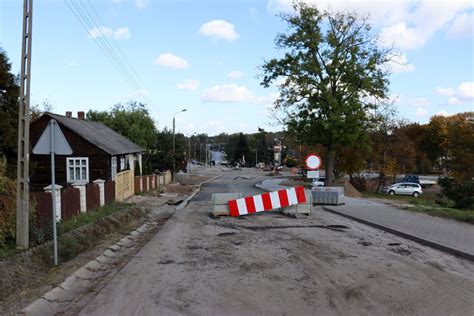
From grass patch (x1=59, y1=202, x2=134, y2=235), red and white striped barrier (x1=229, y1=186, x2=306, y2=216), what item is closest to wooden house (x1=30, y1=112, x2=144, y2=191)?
grass patch (x1=59, y1=202, x2=134, y2=235)

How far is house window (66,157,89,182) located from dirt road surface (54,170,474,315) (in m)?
18.1

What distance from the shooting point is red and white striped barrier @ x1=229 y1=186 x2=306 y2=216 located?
50.9 feet

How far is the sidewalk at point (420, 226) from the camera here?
974 centimetres

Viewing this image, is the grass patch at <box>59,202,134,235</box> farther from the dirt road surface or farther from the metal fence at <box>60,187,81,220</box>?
the dirt road surface

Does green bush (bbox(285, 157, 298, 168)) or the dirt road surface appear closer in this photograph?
the dirt road surface

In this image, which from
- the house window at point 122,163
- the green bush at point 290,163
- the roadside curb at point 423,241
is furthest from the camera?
the green bush at point 290,163

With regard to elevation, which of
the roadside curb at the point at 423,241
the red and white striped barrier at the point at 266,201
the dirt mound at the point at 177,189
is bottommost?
the dirt mound at the point at 177,189

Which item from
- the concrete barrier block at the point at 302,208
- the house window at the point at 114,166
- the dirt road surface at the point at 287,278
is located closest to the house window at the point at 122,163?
the house window at the point at 114,166

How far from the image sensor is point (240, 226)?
13.6 meters

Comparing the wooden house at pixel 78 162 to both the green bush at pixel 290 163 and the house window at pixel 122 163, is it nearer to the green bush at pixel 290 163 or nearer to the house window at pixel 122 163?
the house window at pixel 122 163

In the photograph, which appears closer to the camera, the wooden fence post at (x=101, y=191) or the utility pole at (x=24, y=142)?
the utility pole at (x=24, y=142)

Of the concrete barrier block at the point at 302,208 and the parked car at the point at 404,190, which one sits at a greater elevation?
the concrete barrier block at the point at 302,208

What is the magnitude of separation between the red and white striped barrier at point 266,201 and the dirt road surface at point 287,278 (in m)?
3.81

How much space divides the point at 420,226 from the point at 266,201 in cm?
509
